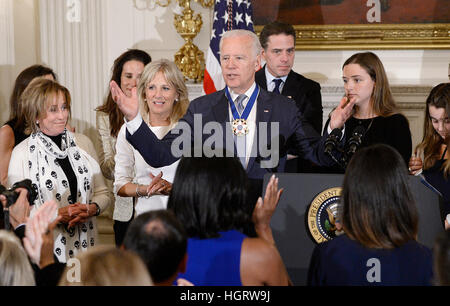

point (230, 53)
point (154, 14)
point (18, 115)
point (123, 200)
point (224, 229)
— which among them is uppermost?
point (154, 14)

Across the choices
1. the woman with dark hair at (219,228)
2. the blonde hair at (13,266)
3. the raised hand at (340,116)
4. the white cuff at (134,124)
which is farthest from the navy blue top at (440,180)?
the blonde hair at (13,266)

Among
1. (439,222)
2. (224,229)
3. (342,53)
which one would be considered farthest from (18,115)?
(342,53)

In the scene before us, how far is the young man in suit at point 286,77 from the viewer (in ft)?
15.3

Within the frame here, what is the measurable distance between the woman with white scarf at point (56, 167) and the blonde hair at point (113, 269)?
2033 millimetres

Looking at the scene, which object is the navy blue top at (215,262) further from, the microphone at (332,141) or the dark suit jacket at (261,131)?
the dark suit jacket at (261,131)

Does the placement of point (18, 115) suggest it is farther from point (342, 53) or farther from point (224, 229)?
point (342, 53)

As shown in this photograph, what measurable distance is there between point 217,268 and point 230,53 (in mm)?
1594

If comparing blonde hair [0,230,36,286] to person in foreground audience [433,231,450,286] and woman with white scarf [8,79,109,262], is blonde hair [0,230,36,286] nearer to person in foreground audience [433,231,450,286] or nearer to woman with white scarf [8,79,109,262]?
person in foreground audience [433,231,450,286]

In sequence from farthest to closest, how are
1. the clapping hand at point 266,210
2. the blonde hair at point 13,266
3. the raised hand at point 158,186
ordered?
the raised hand at point 158,186 < the clapping hand at point 266,210 < the blonde hair at point 13,266

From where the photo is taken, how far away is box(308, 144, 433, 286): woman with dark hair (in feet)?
7.55

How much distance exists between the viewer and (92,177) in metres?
4.11

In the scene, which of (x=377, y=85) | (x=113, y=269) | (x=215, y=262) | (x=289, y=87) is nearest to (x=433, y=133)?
(x=377, y=85)

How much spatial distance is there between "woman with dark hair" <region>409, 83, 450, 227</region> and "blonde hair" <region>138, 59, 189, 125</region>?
1534 mm

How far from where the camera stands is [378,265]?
2.31 meters
